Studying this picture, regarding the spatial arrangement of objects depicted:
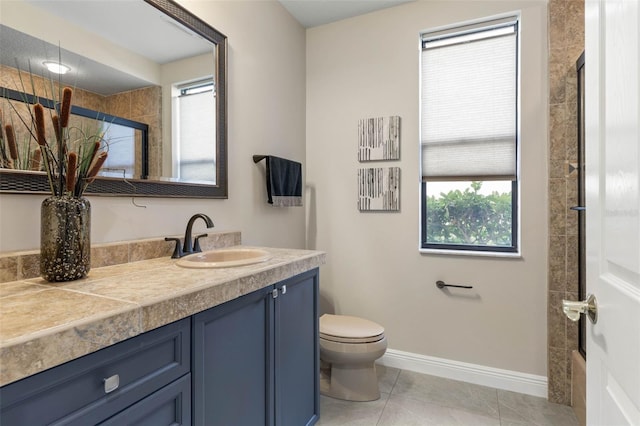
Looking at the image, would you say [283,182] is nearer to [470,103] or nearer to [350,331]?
[350,331]

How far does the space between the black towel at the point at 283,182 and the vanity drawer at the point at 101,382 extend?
1302 millimetres

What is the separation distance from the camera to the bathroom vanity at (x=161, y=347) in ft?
2.05

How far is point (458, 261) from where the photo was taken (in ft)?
7.47

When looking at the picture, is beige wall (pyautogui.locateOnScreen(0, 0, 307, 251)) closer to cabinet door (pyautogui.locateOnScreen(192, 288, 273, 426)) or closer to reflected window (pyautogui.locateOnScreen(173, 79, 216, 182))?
reflected window (pyautogui.locateOnScreen(173, 79, 216, 182))

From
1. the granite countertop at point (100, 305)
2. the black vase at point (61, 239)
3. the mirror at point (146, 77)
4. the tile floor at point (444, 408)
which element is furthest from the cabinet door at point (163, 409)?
the tile floor at point (444, 408)

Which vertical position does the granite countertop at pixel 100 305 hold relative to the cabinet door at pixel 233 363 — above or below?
above

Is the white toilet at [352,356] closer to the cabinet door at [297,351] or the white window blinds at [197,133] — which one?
the cabinet door at [297,351]

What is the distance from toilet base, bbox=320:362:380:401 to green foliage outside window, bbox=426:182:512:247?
1013mm

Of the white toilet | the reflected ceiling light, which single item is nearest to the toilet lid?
the white toilet

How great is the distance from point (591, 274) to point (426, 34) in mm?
2166

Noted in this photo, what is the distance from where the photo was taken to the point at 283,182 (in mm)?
2250

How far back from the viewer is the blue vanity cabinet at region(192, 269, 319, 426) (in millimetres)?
1025

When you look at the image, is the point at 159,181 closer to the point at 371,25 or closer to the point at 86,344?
the point at 86,344

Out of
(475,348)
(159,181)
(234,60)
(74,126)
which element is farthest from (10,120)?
(475,348)
